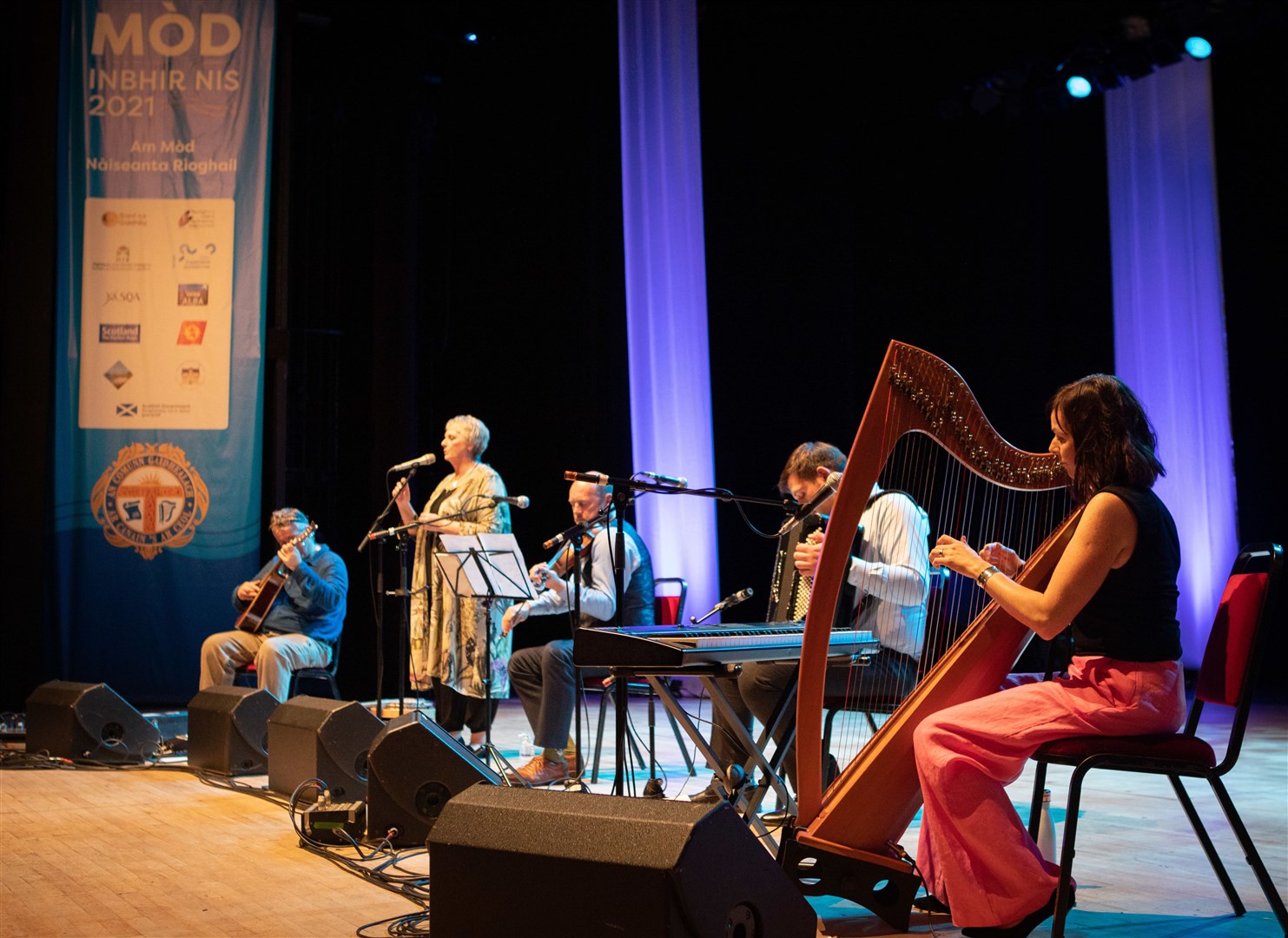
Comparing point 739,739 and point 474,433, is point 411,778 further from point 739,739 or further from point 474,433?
point 474,433

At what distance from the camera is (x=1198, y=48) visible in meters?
7.05

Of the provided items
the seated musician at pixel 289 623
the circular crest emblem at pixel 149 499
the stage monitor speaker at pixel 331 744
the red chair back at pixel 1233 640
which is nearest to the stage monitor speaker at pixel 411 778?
the stage monitor speaker at pixel 331 744

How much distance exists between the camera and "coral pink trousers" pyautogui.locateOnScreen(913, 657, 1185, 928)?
8.07ft

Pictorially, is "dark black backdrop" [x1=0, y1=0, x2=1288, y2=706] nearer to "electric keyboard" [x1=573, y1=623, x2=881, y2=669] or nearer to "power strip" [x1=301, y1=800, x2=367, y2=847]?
"power strip" [x1=301, y1=800, x2=367, y2=847]

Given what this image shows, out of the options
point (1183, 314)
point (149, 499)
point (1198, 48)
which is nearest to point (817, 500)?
point (149, 499)

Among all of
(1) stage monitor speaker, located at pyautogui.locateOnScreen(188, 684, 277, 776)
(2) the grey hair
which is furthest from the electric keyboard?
(2) the grey hair

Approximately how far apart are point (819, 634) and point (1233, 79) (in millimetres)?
6916

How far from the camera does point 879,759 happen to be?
2627 millimetres

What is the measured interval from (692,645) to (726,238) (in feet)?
18.2

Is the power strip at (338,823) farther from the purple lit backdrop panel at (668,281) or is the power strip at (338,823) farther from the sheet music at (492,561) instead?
the purple lit backdrop panel at (668,281)

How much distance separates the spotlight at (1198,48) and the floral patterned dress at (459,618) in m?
4.60

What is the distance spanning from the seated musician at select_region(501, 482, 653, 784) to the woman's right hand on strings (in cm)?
208

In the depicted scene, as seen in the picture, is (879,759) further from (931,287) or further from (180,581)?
(931,287)

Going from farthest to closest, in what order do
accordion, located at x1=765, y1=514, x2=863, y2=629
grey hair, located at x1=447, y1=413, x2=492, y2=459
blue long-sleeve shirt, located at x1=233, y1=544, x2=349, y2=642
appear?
grey hair, located at x1=447, y1=413, x2=492, y2=459 → blue long-sleeve shirt, located at x1=233, y1=544, x2=349, y2=642 → accordion, located at x1=765, y1=514, x2=863, y2=629
